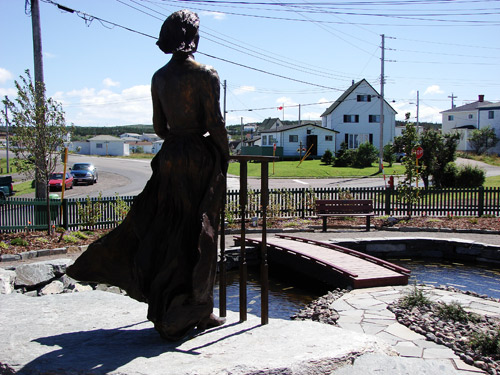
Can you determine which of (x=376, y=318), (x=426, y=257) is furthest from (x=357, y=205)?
(x=376, y=318)

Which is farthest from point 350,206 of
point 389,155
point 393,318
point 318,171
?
point 389,155

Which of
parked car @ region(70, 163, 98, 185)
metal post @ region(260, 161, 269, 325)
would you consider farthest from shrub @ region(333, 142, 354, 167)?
metal post @ region(260, 161, 269, 325)

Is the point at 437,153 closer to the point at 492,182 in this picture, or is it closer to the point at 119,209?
the point at 492,182

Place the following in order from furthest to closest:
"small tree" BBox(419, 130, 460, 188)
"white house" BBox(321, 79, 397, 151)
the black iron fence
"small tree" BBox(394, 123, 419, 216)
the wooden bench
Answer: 1. "white house" BBox(321, 79, 397, 151)
2. "small tree" BBox(419, 130, 460, 188)
3. "small tree" BBox(394, 123, 419, 216)
4. the wooden bench
5. the black iron fence

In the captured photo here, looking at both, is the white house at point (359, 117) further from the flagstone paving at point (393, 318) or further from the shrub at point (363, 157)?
the flagstone paving at point (393, 318)

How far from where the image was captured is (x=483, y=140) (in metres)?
54.3

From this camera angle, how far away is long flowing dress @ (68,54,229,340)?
4.22 m

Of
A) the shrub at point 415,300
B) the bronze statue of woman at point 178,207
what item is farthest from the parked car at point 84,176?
the bronze statue of woman at point 178,207

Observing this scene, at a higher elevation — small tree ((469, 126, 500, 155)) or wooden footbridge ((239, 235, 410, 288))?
small tree ((469, 126, 500, 155))

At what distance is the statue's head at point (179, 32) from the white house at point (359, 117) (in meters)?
48.7

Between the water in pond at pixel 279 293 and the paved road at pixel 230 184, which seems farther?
the paved road at pixel 230 184

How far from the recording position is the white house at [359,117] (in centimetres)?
5225

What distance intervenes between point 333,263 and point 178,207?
5.47m

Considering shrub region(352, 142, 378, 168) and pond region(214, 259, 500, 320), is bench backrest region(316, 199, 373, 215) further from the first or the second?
shrub region(352, 142, 378, 168)
